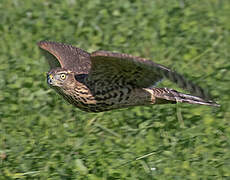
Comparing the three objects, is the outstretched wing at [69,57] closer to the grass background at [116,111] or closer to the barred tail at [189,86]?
the grass background at [116,111]

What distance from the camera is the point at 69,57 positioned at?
301 inches

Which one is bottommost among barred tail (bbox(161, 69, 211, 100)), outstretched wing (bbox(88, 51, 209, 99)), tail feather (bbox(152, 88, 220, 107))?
tail feather (bbox(152, 88, 220, 107))

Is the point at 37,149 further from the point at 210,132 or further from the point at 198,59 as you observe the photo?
the point at 198,59

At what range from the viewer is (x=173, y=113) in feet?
24.9

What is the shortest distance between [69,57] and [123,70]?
3.59ft

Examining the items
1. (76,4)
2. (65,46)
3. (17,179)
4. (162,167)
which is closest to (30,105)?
(65,46)

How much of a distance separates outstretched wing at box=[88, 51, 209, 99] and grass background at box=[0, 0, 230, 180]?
673 mm

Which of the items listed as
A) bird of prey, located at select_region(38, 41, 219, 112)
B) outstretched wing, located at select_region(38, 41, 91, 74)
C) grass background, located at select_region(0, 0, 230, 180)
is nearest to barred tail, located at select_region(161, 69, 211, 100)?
bird of prey, located at select_region(38, 41, 219, 112)

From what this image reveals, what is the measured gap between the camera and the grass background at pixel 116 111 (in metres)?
6.78

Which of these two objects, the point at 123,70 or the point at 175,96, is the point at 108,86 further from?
the point at 175,96

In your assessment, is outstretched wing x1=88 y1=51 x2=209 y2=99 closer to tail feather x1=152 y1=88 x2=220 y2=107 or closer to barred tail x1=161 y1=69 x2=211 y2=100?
barred tail x1=161 y1=69 x2=211 y2=100

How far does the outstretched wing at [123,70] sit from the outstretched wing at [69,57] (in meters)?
0.49

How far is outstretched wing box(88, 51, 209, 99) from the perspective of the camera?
19.5ft

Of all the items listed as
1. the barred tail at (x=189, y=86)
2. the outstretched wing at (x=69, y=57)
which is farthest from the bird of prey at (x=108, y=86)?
the barred tail at (x=189, y=86)
